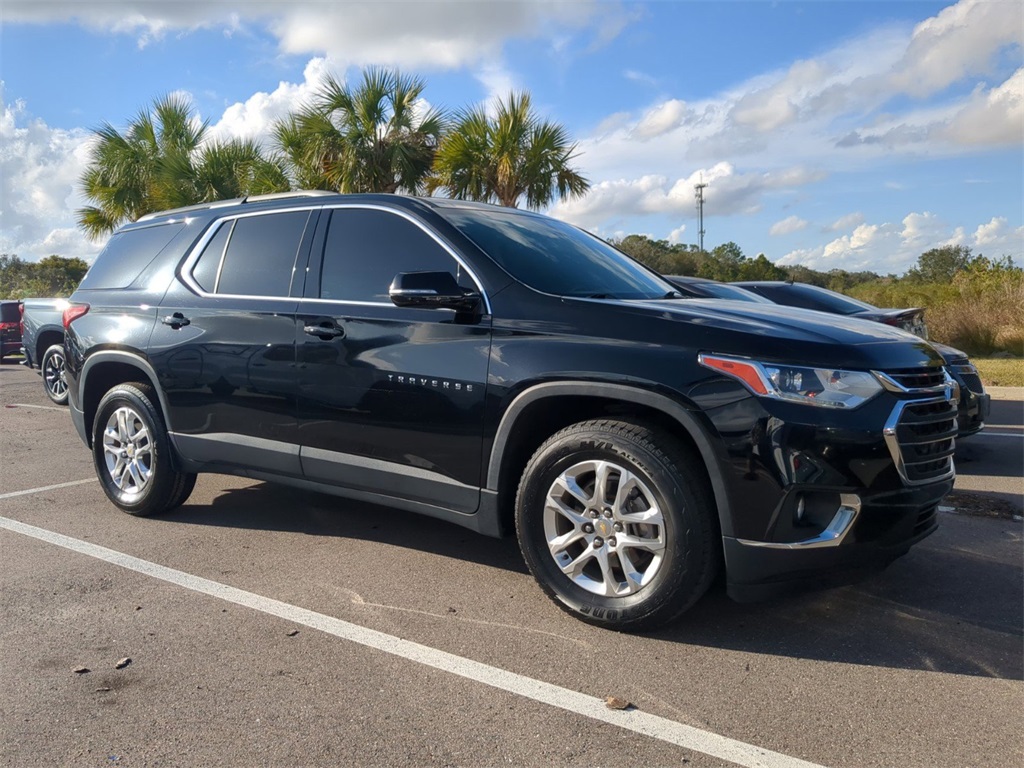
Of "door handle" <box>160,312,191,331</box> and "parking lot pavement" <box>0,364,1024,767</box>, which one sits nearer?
"parking lot pavement" <box>0,364,1024,767</box>

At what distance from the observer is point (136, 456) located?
5.33m

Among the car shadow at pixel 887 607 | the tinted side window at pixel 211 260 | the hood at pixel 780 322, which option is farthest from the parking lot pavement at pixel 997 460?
the tinted side window at pixel 211 260

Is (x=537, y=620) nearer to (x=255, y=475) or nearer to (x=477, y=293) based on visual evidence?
(x=477, y=293)

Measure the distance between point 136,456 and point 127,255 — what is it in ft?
4.45

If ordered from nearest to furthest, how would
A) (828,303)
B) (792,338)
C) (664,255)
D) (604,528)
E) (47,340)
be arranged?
(792,338)
(604,528)
(828,303)
(47,340)
(664,255)

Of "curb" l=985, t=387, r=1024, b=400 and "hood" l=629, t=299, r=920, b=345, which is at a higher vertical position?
"hood" l=629, t=299, r=920, b=345

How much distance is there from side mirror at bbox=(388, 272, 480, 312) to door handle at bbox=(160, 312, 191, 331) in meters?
1.77

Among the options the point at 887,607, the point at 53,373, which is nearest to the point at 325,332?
the point at 887,607

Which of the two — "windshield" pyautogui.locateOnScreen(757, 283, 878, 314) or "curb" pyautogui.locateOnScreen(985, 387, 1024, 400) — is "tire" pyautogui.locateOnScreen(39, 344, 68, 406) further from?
Answer: "curb" pyautogui.locateOnScreen(985, 387, 1024, 400)

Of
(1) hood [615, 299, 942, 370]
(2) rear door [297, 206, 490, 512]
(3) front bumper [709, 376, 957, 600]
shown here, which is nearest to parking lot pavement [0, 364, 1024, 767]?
(3) front bumper [709, 376, 957, 600]

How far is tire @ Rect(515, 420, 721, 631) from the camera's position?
3.32 metres

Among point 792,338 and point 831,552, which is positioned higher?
point 792,338

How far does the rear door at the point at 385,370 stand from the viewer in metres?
3.88

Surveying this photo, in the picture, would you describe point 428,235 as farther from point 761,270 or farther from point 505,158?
point 761,270
